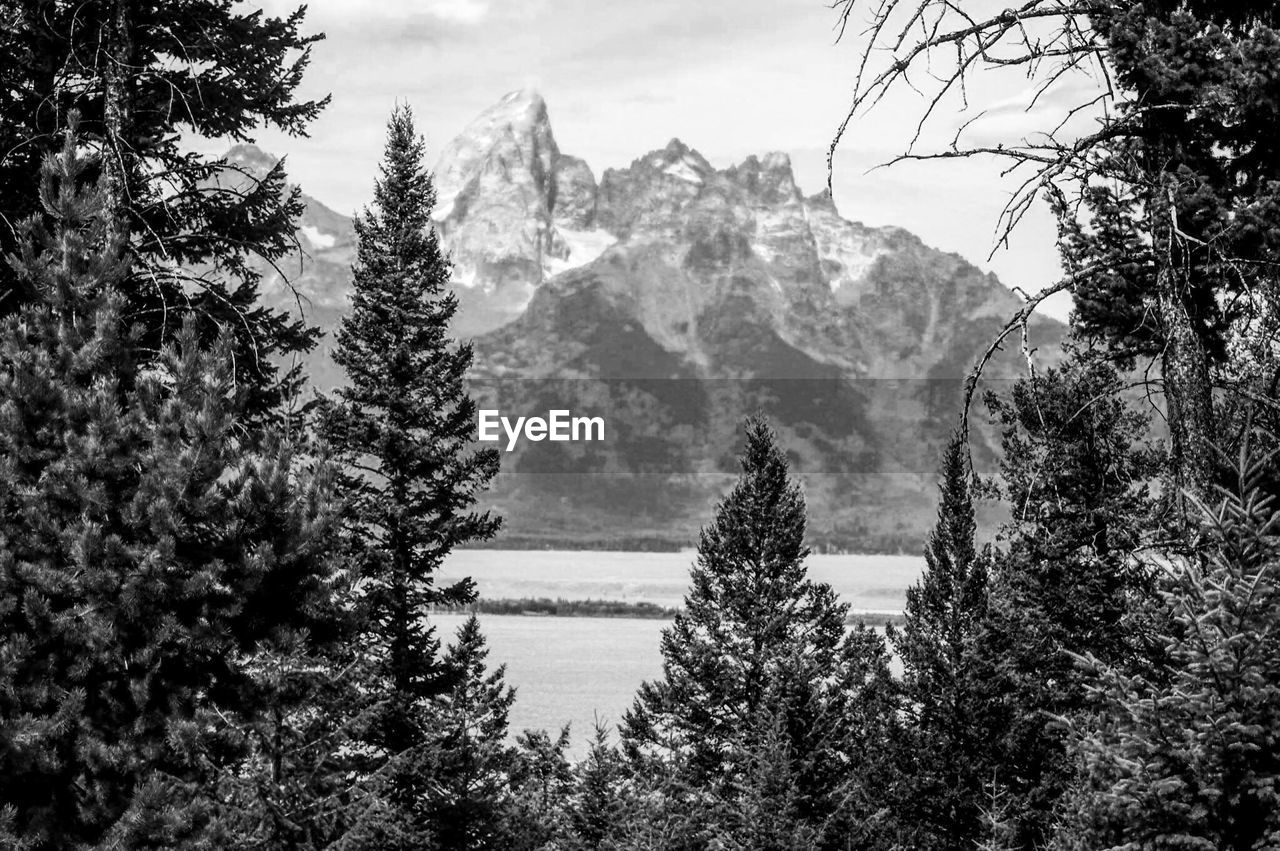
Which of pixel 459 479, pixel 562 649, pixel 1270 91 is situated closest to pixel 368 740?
pixel 459 479

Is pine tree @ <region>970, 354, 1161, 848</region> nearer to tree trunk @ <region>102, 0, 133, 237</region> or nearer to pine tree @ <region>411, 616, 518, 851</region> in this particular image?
tree trunk @ <region>102, 0, 133, 237</region>

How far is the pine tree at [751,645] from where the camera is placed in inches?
1458

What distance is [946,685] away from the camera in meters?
37.8

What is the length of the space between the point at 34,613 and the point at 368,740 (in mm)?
15401

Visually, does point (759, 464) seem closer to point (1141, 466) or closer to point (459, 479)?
point (459, 479)

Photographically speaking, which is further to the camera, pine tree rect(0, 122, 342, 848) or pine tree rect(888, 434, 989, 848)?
pine tree rect(888, 434, 989, 848)

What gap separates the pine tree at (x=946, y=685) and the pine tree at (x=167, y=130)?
2457 cm

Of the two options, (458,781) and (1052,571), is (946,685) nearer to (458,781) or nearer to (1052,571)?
(1052,571)

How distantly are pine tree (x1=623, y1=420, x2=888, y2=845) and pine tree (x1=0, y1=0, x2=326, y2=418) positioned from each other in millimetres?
22508

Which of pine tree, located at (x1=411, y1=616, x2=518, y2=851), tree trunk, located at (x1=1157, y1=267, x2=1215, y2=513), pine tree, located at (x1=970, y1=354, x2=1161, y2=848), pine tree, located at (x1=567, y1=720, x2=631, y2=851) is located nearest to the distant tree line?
tree trunk, located at (x1=1157, y1=267, x2=1215, y2=513)

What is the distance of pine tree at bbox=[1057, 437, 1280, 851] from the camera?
589cm

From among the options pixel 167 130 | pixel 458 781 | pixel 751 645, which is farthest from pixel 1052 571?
pixel 167 130

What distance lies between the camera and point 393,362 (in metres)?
27.0

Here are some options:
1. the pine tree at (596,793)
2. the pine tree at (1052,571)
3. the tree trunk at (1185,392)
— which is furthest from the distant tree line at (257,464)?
the pine tree at (596,793)
